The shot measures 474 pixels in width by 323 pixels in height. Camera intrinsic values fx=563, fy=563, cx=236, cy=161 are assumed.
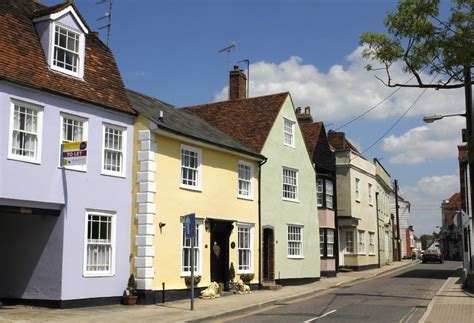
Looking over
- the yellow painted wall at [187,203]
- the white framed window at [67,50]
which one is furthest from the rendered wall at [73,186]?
the white framed window at [67,50]

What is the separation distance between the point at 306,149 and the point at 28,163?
16947 mm

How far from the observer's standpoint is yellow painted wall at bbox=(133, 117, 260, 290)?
1894 centimetres

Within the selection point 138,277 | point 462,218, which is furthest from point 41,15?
point 462,218

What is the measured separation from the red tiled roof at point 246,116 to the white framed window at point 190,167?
4858mm

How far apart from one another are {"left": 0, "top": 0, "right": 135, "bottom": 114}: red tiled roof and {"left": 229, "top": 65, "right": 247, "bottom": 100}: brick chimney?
1165 centimetres

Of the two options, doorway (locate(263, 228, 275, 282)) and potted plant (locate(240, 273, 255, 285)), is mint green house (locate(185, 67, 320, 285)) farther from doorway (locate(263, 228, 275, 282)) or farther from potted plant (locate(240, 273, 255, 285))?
potted plant (locate(240, 273, 255, 285))

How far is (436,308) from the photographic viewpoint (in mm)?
16406

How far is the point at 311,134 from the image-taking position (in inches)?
1272

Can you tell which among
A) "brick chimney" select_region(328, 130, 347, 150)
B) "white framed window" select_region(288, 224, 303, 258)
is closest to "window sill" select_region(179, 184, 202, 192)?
"white framed window" select_region(288, 224, 303, 258)

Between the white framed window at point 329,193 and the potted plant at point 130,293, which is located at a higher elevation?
the white framed window at point 329,193

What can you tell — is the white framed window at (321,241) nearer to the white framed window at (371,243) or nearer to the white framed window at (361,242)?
the white framed window at (361,242)

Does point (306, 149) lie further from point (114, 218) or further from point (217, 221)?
point (114, 218)

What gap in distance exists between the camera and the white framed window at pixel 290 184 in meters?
27.3

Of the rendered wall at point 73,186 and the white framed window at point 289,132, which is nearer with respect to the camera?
the rendered wall at point 73,186
